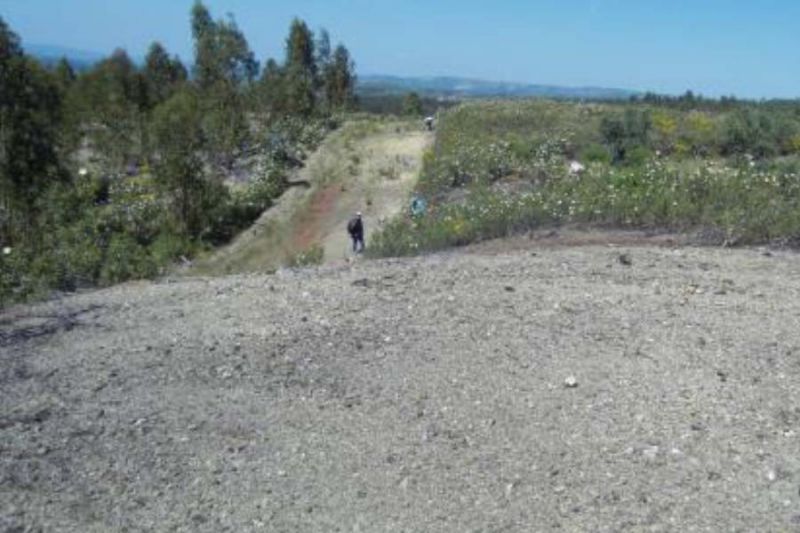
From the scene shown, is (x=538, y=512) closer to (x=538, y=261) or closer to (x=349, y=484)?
(x=349, y=484)

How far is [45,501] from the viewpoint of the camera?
14.9 ft

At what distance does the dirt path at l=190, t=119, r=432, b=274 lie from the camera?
1838 centimetres

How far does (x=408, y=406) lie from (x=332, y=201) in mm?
18464

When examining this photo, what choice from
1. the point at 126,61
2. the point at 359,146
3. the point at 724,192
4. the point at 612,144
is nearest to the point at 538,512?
the point at 724,192

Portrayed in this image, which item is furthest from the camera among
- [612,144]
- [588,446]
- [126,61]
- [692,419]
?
[126,61]

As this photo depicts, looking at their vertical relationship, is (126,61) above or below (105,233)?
above

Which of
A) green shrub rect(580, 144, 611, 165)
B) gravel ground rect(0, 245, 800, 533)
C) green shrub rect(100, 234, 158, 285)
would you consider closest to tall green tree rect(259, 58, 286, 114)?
green shrub rect(580, 144, 611, 165)

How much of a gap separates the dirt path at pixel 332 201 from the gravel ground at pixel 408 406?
7155mm

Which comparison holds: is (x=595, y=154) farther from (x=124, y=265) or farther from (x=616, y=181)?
(x=124, y=265)

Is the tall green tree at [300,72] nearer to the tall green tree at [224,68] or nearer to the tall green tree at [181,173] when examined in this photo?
the tall green tree at [224,68]

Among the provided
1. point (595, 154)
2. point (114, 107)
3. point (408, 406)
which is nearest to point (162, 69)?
point (114, 107)

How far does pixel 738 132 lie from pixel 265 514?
20.1 m

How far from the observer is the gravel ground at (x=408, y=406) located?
471cm

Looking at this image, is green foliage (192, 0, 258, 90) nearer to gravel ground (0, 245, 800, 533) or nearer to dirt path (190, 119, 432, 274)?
dirt path (190, 119, 432, 274)
